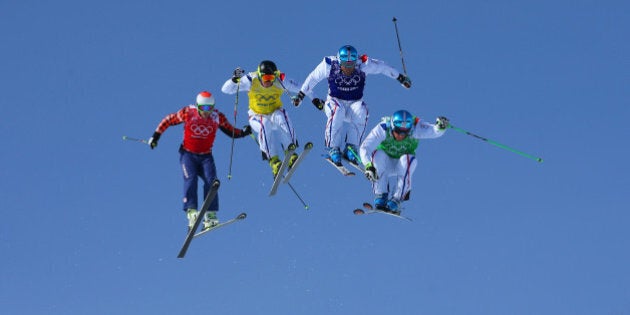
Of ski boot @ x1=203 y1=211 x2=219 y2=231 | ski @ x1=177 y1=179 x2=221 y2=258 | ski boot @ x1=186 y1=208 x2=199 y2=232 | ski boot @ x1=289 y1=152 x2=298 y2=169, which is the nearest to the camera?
ski @ x1=177 y1=179 x2=221 y2=258

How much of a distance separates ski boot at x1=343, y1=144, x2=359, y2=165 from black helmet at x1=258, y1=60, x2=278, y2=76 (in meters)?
2.41

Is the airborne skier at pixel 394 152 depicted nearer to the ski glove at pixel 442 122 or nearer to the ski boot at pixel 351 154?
the ski glove at pixel 442 122

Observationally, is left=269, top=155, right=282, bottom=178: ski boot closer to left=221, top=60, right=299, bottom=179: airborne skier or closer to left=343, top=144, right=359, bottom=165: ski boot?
left=221, top=60, right=299, bottom=179: airborne skier

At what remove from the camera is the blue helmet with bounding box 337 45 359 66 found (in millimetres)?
27109

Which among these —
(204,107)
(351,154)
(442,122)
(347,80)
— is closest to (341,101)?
(347,80)

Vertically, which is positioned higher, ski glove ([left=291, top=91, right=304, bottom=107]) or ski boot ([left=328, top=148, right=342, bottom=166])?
ski glove ([left=291, top=91, right=304, bottom=107])

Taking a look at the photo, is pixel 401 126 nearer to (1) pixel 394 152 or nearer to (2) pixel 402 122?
(2) pixel 402 122

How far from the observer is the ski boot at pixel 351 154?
1080 inches

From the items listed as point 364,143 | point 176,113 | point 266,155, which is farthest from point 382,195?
point 176,113

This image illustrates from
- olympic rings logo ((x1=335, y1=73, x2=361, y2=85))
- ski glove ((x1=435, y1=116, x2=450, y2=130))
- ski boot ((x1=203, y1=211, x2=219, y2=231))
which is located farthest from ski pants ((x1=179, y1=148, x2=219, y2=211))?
ski glove ((x1=435, y1=116, x2=450, y2=130))

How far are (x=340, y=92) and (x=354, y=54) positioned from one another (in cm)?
96

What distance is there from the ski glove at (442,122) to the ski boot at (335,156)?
8.47 feet

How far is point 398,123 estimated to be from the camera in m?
25.7

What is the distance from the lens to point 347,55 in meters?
27.1
